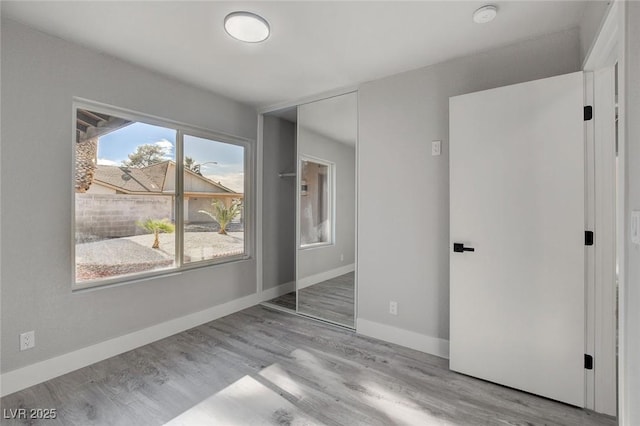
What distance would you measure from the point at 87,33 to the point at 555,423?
402cm

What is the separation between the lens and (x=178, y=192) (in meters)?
3.12

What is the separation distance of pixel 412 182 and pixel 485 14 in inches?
51.3

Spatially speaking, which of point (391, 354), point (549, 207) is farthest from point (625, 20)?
point (391, 354)

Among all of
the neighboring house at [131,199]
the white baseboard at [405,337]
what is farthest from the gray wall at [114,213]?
the white baseboard at [405,337]

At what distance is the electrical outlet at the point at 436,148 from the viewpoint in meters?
2.59

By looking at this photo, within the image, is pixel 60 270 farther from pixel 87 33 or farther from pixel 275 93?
pixel 275 93

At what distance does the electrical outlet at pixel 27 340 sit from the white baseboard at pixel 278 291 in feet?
7.55

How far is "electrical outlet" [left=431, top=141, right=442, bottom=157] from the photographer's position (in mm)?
2588

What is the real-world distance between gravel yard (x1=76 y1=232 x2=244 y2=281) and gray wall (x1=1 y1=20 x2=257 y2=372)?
0.13 m

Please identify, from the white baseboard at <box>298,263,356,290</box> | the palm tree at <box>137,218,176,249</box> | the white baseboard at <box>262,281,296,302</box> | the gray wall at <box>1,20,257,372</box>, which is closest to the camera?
the gray wall at <box>1,20,257,372</box>

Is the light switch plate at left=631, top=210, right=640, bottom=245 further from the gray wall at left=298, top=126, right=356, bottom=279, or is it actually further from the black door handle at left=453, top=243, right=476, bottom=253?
the gray wall at left=298, top=126, right=356, bottom=279

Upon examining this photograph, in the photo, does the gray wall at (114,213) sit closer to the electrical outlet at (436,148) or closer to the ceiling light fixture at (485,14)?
the electrical outlet at (436,148)

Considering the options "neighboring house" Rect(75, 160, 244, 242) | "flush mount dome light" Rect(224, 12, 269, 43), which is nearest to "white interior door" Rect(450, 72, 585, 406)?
"flush mount dome light" Rect(224, 12, 269, 43)

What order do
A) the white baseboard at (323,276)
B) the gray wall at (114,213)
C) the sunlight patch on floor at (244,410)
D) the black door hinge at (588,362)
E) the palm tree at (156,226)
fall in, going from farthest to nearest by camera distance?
the white baseboard at (323,276)
the palm tree at (156,226)
the gray wall at (114,213)
the black door hinge at (588,362)
the sunlight patch on floor at (244,410)
